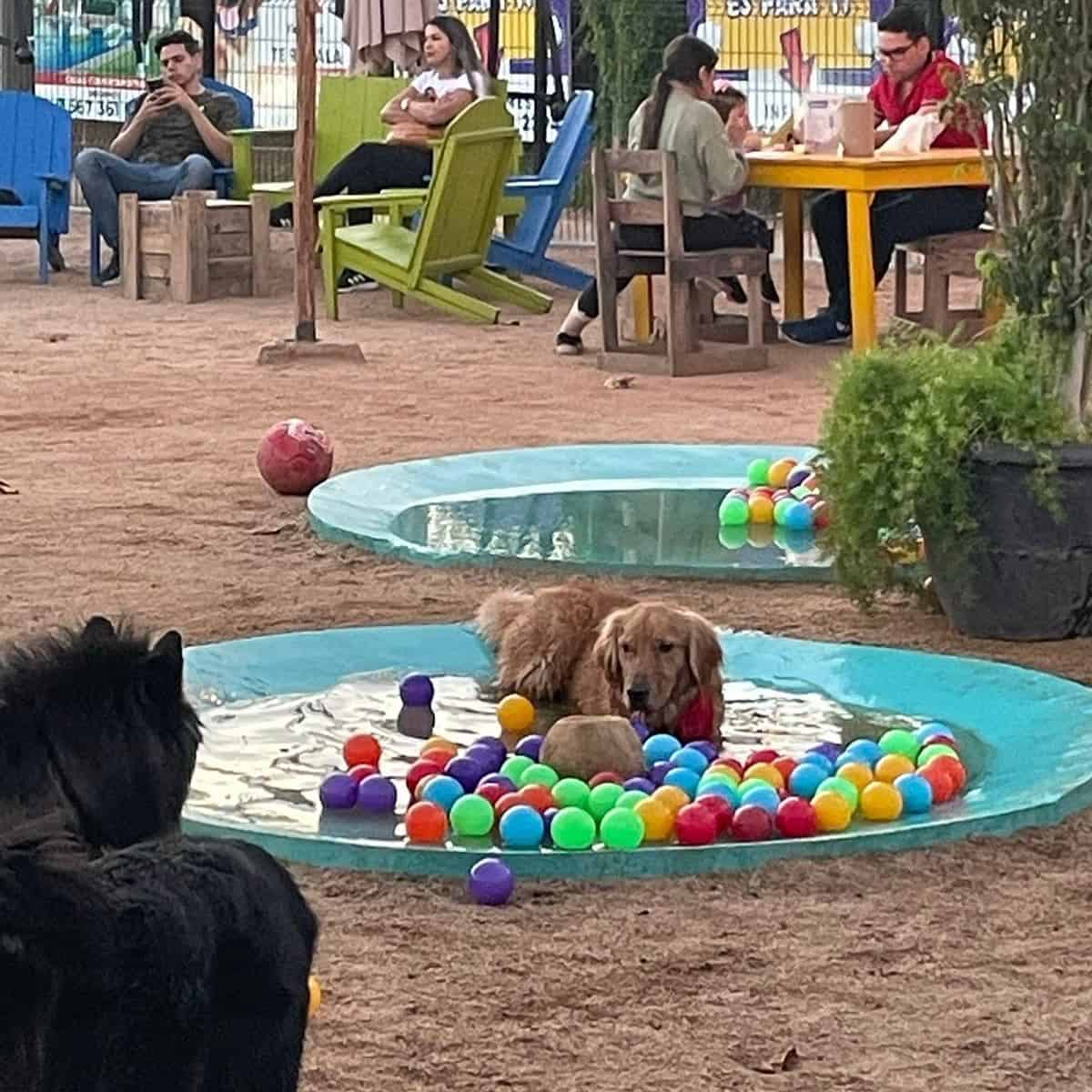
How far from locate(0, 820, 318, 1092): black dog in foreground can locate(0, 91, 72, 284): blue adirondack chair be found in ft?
49.7

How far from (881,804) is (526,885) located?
91 cm

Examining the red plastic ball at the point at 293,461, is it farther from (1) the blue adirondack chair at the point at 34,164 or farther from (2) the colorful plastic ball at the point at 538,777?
(1) the blue adirondack chair at the point at 34,164

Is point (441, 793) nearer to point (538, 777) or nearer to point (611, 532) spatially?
point (538, 777)

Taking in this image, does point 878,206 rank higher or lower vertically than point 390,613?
higher

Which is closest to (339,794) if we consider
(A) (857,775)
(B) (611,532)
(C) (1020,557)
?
(A) (857,775)

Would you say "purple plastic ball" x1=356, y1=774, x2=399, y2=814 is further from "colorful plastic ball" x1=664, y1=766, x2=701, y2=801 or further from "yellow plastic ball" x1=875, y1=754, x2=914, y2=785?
"yellow plastic ball" x1=875, y1=754, x2=914, y2=785

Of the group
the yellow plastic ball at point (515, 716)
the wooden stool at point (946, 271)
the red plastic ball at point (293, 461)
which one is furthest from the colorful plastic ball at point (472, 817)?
the wooden stool at point (946, 271)

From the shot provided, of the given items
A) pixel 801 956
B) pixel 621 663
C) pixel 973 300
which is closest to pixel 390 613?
pixel 621 663

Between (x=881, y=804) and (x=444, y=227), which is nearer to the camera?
(x=881, y=804)

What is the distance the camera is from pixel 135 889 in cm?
286

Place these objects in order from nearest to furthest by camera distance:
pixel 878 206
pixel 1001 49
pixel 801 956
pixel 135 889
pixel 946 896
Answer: pixel 135 889 → pixel 801 956 → pixel 946 896 → pixel 1001 49 → pixel 878 206

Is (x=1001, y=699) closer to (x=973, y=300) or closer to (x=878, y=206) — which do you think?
(x=878, y=206)

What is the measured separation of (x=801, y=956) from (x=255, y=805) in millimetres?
1516

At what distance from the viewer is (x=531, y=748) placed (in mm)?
6215
